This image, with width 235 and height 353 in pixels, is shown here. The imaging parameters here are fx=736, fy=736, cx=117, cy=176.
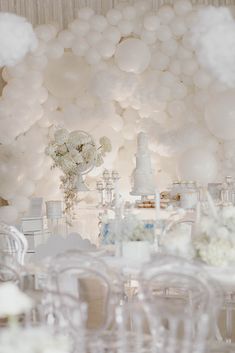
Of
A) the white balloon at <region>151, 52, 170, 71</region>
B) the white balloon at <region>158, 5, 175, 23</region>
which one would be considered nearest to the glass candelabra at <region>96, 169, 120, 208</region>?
the white balloon at <region>151, 52, 170, 71</region>

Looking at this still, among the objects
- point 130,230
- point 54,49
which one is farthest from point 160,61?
point 130,230

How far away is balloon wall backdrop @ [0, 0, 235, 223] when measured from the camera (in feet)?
24.9

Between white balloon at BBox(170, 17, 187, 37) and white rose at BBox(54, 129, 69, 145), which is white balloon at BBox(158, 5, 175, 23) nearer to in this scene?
white balloon at BBox(170, 17, 187, 37)

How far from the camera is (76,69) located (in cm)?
809

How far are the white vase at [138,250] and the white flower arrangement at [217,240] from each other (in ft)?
1.21

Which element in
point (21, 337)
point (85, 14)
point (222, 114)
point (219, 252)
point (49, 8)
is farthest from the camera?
point (49, 8)

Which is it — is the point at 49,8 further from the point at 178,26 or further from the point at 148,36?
the point at 178,26

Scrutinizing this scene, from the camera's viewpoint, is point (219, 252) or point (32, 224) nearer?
point (219, 252)

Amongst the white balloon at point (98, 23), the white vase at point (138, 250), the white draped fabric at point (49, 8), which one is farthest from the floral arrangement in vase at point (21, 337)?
the white draped fabric at point (49, 8)

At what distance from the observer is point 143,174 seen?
696cm

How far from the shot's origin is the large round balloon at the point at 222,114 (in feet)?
24.4

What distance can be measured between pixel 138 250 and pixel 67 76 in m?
3.85

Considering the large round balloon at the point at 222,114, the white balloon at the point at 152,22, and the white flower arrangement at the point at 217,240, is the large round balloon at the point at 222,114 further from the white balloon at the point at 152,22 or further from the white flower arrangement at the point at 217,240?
the white flower arrangement at the point at 217,240

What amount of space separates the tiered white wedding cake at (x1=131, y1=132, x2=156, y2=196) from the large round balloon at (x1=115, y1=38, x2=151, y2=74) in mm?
1055
